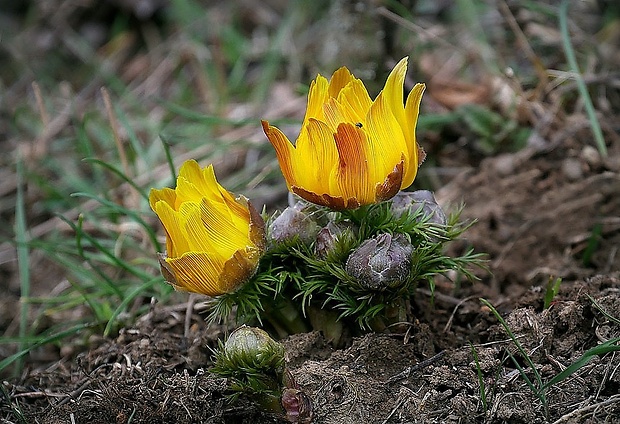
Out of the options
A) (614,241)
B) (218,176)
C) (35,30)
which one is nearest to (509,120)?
(614,241)

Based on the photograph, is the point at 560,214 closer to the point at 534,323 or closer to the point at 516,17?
the point at 534,323

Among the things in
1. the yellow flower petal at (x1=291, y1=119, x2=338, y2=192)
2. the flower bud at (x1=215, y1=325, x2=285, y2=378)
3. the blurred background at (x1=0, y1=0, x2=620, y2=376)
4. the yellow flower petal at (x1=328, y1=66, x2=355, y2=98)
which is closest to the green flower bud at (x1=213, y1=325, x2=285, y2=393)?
the flower bud at (x1=215, y1=325, x2=285, y2=378)

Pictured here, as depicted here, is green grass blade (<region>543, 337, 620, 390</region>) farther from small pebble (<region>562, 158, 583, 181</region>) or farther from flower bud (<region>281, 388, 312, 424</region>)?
small pebble (<region>562, 158, 583, 181</region>)

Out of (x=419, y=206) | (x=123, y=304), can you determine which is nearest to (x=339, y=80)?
(x=419, y=206)

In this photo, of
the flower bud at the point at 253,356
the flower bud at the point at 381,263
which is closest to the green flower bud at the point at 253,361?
the flower bud at the point at 253,356

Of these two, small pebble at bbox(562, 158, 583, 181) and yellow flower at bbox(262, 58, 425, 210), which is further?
small pebble at bbox(562, 158, 583, 181)

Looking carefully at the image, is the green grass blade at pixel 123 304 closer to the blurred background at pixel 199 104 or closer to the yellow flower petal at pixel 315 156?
the blurred background at pixel 199 104
